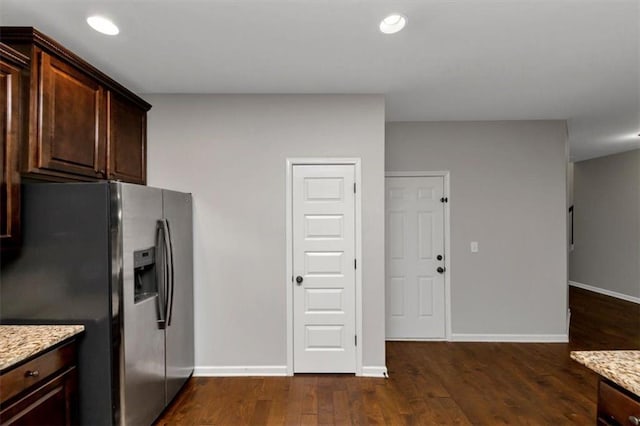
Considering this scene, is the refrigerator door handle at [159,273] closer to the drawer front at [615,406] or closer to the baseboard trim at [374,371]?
the baseboard trim at [374,371]

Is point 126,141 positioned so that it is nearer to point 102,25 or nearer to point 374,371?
point 102,25

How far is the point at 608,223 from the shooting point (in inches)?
234

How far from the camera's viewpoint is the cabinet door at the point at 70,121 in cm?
190

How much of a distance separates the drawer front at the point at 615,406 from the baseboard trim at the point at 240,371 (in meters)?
2.39

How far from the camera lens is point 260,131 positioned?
3.13m

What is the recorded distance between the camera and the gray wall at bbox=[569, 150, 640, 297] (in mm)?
5527

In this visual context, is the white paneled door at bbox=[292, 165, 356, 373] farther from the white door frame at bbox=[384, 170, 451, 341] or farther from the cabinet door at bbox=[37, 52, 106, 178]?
the cabinet door at bbox=[37, 52, 106, 178]

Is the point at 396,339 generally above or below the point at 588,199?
below

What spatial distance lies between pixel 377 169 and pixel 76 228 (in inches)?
93.4

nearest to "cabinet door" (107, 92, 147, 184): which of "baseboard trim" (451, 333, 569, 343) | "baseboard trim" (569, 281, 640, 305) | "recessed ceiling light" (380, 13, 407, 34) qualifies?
"recessed ceiling light" (380, 13, 407, 34)

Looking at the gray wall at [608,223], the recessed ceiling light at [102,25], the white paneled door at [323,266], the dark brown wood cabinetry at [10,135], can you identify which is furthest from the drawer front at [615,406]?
the gray wall at [608,223]

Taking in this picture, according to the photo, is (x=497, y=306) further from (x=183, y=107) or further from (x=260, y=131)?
(x=183, y=107)

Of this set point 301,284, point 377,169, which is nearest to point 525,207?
point 377,169

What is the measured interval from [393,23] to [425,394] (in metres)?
2.87
